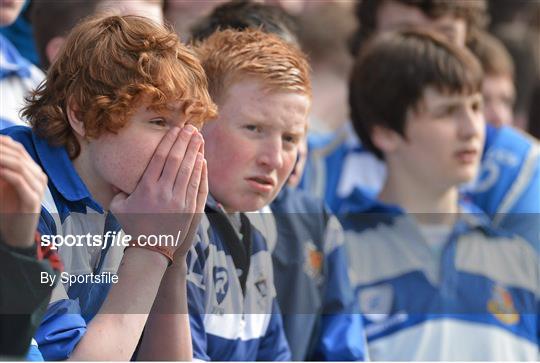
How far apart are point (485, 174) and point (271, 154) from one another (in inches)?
67.4

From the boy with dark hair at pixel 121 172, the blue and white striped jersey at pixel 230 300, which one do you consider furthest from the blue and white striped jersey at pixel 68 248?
the blue and white striped jersey at pixel 230 300

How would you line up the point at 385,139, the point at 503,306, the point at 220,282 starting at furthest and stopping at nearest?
the point at 385,139 → the point at 503,306 → the point at 220,282

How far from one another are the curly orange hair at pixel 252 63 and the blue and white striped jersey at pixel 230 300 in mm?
335

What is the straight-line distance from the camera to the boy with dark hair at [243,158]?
8.38ft

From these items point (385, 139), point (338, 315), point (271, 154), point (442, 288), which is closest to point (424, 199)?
point (385, 139)

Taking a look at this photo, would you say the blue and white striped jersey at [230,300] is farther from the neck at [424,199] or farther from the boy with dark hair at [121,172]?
the neck at [424,199]

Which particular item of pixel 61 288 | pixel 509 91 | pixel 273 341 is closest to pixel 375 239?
pixel 273 341

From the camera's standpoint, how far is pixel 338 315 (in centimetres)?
311

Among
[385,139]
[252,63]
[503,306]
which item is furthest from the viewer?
[385,139]

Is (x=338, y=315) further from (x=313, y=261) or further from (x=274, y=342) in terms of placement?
(x=274, y=342)

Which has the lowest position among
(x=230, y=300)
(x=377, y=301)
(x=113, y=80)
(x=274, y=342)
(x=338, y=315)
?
(x=377, y=301)

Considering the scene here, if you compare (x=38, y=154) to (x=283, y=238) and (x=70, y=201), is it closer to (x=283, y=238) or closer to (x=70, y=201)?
(x=70, y=201)

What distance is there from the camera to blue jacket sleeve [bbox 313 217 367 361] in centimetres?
304

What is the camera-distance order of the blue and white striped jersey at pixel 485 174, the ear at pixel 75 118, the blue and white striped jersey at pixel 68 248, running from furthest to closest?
1. the blue and white striped jersey at pixel 485 174
2. the ear at pixel 75 118
3. the blue and white striped jersey at pixel 68 248
